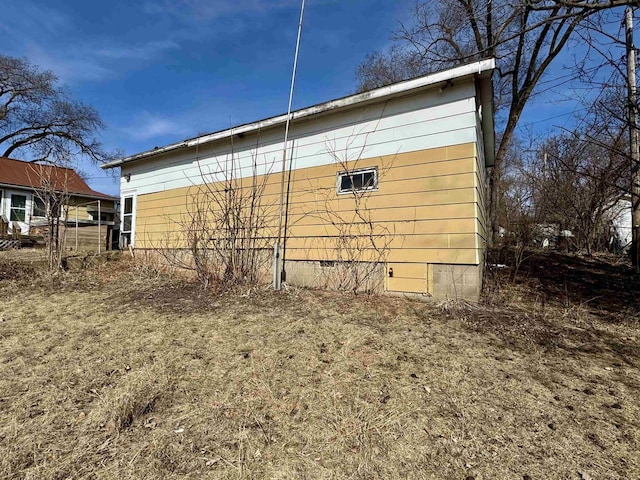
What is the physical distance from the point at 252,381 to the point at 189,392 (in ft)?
1.56

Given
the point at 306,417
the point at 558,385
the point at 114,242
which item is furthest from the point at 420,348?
the point at 114,242

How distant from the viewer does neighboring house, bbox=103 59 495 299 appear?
4898 mm

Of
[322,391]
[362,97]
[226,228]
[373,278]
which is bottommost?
[322,391]

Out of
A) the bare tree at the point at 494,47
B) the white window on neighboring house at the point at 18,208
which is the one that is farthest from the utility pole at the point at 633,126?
the white window on neighboring house at the point at 18,208

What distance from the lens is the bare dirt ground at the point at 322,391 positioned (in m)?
1.88

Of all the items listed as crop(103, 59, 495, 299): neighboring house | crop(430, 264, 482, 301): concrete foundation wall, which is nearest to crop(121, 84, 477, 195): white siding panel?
crop(103, 59, 495, 299): neighboring house

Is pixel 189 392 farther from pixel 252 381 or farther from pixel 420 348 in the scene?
pixel 420 348

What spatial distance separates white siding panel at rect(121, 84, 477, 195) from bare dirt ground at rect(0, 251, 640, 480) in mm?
2563

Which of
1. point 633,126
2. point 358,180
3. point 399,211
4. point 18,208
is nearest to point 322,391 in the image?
point 399,211

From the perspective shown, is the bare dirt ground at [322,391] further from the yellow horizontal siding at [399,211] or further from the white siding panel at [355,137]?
the white siding panel at [355,137]

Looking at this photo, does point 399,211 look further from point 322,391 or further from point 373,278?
point 322,391

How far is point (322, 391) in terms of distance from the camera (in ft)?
8.54

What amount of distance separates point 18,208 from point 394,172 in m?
20.4

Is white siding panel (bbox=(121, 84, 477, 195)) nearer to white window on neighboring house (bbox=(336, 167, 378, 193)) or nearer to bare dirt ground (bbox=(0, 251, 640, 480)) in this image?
white window on neighboring house (bbox=(336, 167, 378, 193))
